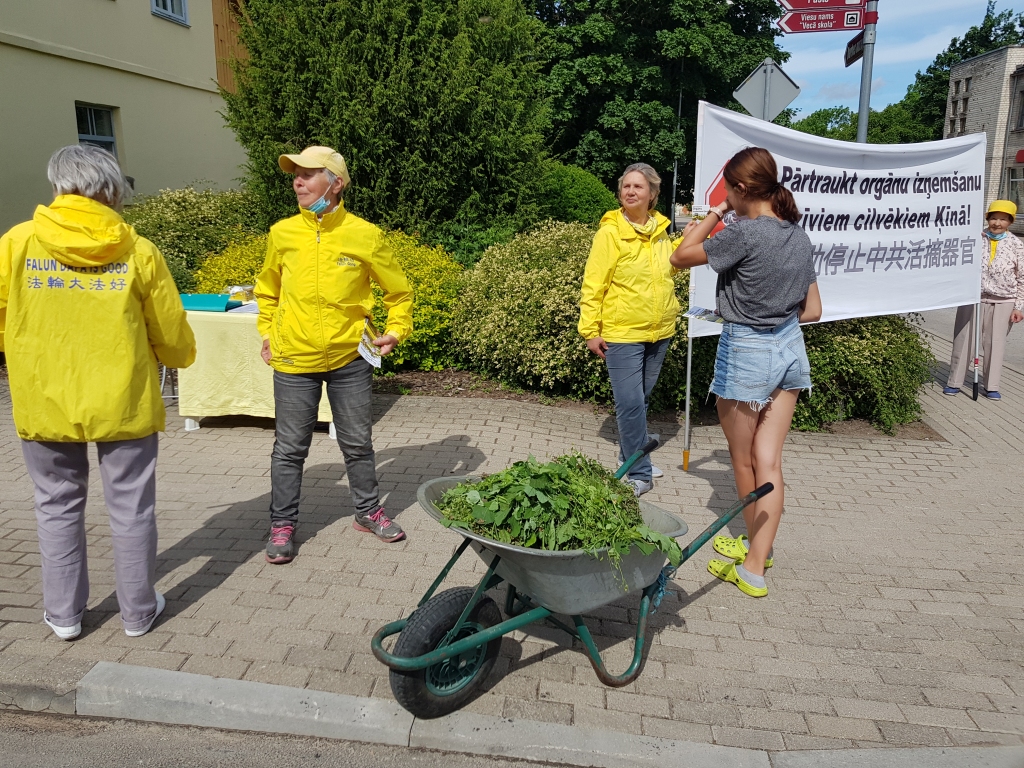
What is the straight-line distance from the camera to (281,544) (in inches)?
163

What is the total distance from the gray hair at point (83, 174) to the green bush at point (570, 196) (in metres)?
7.51

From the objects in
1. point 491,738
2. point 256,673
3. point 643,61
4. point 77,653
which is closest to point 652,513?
point 491,738

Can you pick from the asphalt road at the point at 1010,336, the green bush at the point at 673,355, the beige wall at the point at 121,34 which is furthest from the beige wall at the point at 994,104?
the green bush at the point at 673,355

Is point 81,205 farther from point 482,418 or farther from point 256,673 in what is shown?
point 482,418

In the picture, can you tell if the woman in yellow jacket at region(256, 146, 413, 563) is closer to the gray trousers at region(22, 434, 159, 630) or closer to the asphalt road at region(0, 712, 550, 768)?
the gray trousers at region(22, 434, 159, 630)

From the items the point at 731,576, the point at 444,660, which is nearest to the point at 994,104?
the point at 731,576

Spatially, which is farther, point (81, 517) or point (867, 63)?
point (867, 63)

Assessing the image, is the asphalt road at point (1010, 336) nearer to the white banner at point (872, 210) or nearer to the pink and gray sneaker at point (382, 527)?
the white banner at point (872, 210)

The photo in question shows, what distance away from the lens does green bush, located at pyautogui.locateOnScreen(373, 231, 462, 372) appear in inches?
299

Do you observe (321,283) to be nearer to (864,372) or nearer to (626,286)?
(626,286)

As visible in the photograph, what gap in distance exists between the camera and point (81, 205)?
300cm

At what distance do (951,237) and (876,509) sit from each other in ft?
10.5

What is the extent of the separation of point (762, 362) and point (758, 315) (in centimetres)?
22

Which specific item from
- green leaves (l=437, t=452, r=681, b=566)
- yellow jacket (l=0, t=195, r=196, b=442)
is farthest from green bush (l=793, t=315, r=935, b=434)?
yellow jacket (l=0, t=195, r=196, b=442)
